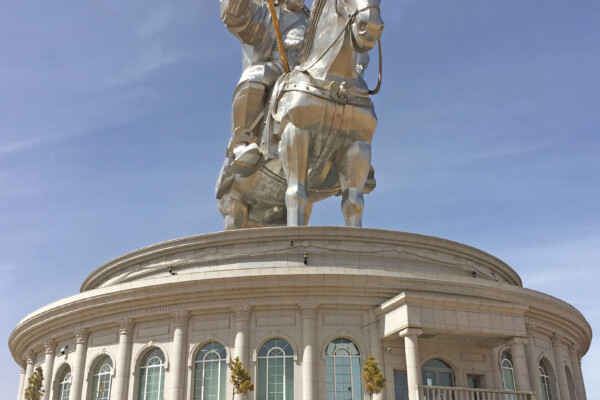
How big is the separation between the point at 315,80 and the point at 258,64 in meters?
5.42

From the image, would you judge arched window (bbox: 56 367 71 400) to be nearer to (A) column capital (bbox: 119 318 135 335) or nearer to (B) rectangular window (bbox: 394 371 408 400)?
(A) column capital (bbox: 119 318 135 335)

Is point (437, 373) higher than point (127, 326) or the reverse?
the reverse

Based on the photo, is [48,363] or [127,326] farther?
[48,363]

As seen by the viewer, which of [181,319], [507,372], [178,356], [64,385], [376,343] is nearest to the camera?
[376,343]

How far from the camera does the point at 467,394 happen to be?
1447 centimetres

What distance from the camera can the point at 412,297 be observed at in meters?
14.7

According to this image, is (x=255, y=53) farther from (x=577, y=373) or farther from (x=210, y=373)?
(x=577, y=373)

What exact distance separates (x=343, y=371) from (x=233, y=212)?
361 inches

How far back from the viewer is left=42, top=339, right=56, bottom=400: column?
18.1 meters

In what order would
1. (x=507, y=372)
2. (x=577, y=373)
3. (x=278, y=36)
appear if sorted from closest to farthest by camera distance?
(x=507, y=372)
(x=577, y=373)
(x=278, y=36)

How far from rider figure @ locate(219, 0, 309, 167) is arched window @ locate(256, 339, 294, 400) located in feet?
25.6

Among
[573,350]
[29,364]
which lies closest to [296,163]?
[573,350]

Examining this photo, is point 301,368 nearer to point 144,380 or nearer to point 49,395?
point 144,380

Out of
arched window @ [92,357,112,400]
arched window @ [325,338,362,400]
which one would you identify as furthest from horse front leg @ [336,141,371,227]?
arched window @ [92,357,112,400]
